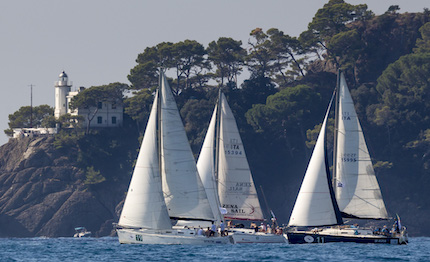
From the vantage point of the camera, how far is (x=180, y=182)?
59.4 m

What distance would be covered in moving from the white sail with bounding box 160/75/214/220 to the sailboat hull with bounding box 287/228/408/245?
6.43m

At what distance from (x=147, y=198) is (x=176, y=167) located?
2.67 m

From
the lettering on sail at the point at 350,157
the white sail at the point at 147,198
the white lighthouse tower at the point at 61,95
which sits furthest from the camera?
the white lighthouse tower at the point at 61,95

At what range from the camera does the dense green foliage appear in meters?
118

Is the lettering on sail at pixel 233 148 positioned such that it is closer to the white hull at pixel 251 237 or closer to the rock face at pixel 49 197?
the white hull at pixel 251 237

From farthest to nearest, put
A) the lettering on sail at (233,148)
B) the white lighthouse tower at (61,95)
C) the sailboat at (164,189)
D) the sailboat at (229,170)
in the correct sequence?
1. the white lighthouse tower at (61,95)
2. the lettering on sail at (233,148)
3. the sailboat at (229,170)
4. the sailboat at (164,189)

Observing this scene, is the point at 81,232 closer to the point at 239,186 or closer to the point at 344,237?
the point at 239,186

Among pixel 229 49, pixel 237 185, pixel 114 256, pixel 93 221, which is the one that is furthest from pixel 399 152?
pixel 114 256

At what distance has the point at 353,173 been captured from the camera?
60.7 meters

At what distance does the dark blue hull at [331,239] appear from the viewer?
193ft

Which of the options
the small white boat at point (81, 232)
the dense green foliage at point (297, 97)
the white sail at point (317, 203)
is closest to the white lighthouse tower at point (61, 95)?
the dense green foliage at point (297, 97)

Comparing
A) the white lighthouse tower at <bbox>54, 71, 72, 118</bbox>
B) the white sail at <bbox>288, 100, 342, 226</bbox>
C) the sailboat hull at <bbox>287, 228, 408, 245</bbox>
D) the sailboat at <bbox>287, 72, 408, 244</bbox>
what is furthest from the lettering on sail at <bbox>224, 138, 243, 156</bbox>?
the white lighthouse tower at <bbox>54, 71, 72, 118</bbox>

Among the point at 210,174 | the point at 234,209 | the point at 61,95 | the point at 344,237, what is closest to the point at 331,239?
the point at 344,237

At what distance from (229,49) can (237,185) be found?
67.2 metres
